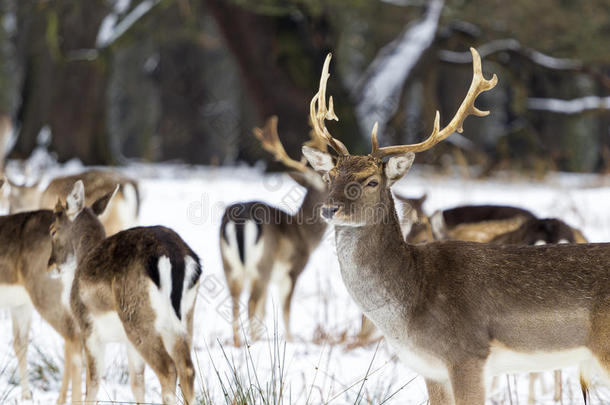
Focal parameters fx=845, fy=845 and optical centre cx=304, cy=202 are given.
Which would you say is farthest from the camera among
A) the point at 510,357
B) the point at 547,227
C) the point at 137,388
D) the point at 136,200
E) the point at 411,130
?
the point at 411,130

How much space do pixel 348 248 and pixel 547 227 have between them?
7.04 feet

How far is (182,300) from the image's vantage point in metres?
3.86

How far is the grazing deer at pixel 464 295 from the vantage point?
3.37m

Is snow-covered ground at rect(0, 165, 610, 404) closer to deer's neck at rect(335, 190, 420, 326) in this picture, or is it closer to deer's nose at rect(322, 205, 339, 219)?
deer's neck at rect(335, 190, 420, 326)

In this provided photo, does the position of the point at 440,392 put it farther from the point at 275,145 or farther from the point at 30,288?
the point at 275,145

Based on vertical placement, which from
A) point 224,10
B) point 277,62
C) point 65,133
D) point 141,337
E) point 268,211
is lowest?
point 141,337

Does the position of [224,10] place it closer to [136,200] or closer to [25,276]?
[136,200]

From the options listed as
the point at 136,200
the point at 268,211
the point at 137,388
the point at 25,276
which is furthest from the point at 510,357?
the point at 136,200

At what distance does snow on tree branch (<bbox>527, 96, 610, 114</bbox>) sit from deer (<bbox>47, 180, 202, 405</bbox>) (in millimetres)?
12364

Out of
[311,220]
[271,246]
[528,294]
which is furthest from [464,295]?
[311,220]

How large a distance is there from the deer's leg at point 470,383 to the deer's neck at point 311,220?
382cm

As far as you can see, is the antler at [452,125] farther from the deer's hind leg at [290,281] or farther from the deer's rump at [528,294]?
A: the deer's hind leg at [290,281]

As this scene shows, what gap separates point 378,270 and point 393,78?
10523 mm

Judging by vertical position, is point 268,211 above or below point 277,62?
below
